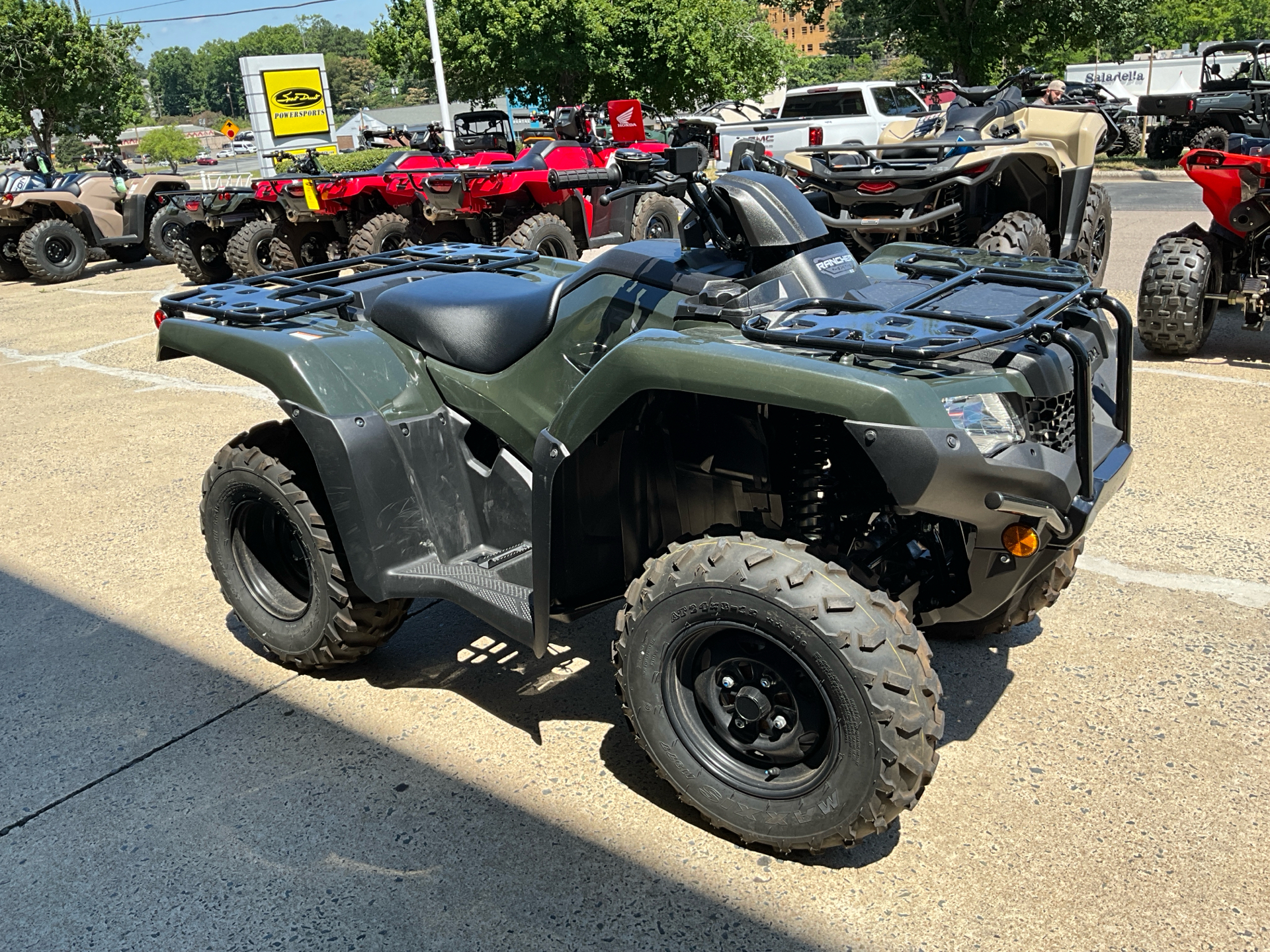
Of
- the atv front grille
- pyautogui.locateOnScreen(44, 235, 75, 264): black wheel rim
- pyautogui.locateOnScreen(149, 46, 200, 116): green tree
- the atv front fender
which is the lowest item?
pyautogui.locateOnScreen(44, 235, 75, 264): black wheel rim

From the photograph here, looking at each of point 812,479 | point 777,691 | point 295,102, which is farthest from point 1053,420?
point 295,102

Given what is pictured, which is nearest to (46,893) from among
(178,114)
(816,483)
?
(816,483)

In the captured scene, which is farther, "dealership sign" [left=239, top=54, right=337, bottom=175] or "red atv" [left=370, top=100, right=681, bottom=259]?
"dealership sign" [left=239, top=54, right=337, bottom=175]

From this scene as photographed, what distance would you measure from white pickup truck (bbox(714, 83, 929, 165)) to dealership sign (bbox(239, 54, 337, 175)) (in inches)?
428

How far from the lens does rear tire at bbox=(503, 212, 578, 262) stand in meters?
10.7

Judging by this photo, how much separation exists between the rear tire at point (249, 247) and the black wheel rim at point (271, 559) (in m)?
9.70

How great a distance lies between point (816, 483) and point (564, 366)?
84 cm

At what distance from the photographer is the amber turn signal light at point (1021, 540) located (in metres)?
2.42

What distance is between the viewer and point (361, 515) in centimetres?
324

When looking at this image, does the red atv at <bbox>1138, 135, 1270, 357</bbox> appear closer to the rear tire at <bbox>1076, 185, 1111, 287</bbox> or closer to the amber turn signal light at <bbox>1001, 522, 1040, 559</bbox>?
the rear tire at <bbox>1076, 185, 1111, 287</bbox>

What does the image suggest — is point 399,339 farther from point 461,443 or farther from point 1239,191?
point 1239,191

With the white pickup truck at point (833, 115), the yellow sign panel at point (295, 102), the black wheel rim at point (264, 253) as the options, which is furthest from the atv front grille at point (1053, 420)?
the yellow sign panel at point (295, 102)

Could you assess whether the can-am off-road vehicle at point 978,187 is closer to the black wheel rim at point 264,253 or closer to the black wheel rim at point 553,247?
the black wheel rim at point 553,247

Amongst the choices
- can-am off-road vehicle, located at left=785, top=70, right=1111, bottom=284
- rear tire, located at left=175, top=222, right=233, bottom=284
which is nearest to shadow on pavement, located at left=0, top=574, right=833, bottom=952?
can-am off-road vehicle, located at left=785, top=70, right=1111, bottom=284
